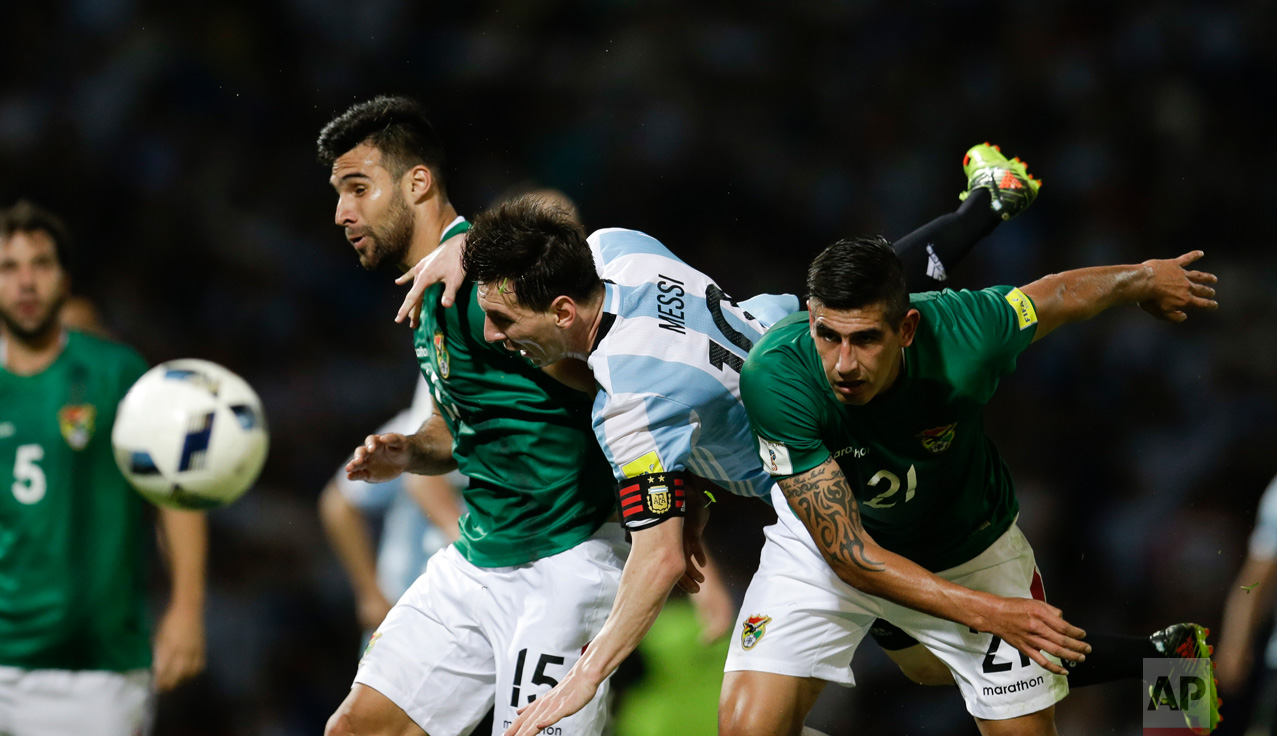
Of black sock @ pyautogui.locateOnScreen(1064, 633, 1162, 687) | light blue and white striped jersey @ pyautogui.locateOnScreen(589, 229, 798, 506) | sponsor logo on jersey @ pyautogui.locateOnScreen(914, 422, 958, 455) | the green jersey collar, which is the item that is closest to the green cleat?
black sock @ pyautogui.locateOnScreen(1064, 633, 1162, 687)

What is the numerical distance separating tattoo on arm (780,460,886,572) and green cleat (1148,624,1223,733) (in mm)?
1351

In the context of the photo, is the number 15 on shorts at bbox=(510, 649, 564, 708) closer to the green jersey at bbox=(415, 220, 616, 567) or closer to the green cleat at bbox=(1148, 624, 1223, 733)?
the green jersey at bbox=(415, 220, 616, 567)

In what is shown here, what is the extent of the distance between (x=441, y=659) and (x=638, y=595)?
31.6 inches

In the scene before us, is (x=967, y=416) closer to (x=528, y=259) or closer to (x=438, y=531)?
(x=528, y=259)

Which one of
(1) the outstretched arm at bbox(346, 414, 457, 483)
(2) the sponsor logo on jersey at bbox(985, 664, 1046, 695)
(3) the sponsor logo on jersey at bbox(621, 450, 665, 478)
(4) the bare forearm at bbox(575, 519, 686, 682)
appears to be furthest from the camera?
(1) the outstretched arm at bbox(346, 414, 457, 483)

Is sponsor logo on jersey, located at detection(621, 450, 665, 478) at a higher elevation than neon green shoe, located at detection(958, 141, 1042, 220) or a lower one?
lower

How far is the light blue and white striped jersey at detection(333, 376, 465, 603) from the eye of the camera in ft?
16.7

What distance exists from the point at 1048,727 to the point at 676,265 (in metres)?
1.65

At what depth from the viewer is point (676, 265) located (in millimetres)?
3197

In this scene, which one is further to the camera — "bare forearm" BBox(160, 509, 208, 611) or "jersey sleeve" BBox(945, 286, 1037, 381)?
"bare forearm" BBox(160, 509, 208, 611)

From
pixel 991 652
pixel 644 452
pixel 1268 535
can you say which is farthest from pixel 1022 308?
pixel 1268 535

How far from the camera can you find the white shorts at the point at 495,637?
3113mm

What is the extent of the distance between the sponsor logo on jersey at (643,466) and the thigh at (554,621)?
19.6 inches

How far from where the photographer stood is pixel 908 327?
2.96 metres
